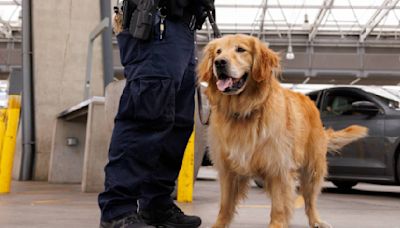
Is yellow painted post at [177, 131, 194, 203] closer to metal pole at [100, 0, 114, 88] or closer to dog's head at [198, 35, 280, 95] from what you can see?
dog's head at [198, 35, 280, 95]

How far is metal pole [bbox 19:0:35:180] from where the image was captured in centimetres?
1012

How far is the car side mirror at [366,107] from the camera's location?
8.31 m

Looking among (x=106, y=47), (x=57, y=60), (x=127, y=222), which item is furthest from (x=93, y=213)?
(x=57, y=60)

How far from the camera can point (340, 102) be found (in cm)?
891

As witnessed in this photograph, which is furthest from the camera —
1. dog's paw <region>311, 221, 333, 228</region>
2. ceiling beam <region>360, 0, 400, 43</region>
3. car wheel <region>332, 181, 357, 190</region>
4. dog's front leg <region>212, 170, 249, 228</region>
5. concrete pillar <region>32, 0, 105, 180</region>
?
ceiling beam <region>360, 0, 400, 43</region>

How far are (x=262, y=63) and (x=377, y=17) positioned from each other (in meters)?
30.8

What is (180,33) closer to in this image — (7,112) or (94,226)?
(94,226)

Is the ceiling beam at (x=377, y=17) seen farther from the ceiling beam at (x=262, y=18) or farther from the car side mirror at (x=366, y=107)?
the car side mirror at (x=366, y=107)

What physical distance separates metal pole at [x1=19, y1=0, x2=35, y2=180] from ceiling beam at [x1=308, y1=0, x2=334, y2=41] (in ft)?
76.6

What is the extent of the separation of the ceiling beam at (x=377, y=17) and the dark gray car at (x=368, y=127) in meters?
24.1

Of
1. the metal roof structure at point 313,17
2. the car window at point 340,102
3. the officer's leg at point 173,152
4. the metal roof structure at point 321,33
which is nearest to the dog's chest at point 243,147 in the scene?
the officer's leg at point 173,152

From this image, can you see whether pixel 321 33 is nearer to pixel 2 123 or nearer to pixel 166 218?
pixel 2 123

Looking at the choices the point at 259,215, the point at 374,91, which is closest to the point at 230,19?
the point at 374,91

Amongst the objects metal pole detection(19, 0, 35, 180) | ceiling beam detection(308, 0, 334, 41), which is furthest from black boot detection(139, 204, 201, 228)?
ceiling beam detection(308, 0, 334, 41)
